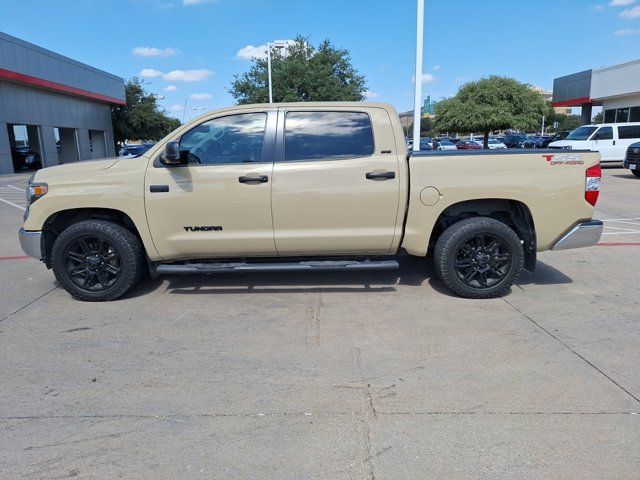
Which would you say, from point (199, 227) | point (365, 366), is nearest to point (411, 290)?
point (365, 366)

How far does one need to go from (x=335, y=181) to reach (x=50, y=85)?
32.1m

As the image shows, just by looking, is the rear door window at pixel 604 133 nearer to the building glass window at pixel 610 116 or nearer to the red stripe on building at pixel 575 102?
the building glass window at pixel 610 116

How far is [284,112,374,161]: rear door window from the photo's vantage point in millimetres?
5258

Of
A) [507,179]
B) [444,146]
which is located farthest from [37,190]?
[444,146]

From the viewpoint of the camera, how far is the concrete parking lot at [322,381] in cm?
280

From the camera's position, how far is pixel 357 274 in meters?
6.40

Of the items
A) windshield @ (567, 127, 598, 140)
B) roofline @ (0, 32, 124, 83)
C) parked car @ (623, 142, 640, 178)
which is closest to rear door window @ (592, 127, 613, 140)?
windshield @ (567, 127, 598, 140)

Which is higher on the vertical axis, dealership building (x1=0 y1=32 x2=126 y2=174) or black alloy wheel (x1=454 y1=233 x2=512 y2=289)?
dealership building (x1=0 y1=32 x2=126 y2=174)

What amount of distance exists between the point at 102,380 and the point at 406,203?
3246 millimetres

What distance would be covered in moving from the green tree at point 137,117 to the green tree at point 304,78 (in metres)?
11.7

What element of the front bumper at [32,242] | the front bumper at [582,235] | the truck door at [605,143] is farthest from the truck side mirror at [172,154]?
the truck door at [605,143]

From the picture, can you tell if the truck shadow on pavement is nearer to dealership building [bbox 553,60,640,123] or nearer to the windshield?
the windshield

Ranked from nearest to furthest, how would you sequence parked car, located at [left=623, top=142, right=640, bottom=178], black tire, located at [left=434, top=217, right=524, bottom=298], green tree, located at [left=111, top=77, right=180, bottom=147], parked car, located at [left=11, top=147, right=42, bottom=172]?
black tire, located at [left=434, top=217, right=524, bottom=298]
parked car, located at [left=623, top=142, right=640, bottom=178]
parked car, located at [left=11, top=147, right=42, bottom=172]
green tree, located at [left=111, top=77, right=180, bottom=147]

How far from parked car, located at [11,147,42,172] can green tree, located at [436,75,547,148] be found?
28070 millimetres
